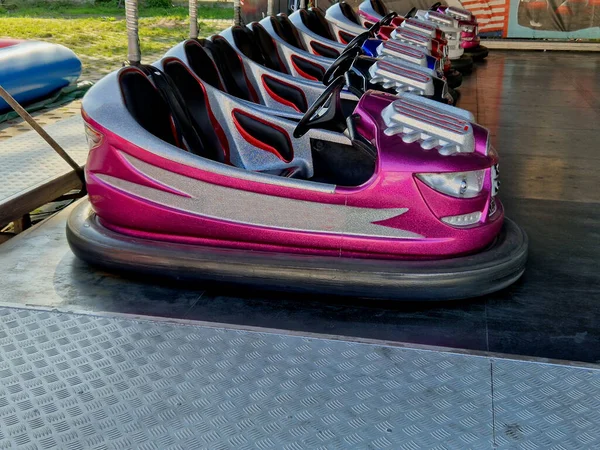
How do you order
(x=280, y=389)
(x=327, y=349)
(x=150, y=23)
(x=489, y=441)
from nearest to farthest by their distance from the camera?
(x=489, y=441) → (x=280, y=389) → (x=327, y=349) → (x=150, y=23)

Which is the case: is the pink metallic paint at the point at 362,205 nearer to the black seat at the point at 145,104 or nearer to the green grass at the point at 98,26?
the black seat at the point at 145,104

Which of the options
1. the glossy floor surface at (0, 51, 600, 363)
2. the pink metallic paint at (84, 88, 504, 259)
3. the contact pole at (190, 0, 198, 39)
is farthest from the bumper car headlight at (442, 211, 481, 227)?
the contact pole at (190, 0, 198, 39)

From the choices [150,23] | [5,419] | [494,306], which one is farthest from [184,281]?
[150,23]

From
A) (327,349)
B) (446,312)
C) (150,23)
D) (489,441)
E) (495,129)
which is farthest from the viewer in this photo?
(150,23)

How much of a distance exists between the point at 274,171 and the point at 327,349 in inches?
33.8

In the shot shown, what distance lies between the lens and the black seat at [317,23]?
4477 millimetres

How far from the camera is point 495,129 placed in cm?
412

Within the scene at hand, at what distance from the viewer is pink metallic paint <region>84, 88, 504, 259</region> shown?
6.22ft

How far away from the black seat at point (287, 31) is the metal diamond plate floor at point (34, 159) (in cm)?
115

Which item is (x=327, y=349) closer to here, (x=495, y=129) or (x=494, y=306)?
(x=494, y=306)

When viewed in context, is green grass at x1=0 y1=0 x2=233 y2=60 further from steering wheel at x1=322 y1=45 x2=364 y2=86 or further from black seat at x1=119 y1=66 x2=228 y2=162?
black seat at x1=119 y1=66 x2=228 y2=162

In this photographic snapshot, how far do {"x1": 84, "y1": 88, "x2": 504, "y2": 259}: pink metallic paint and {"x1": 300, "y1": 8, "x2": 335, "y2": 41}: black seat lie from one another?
2.55 m

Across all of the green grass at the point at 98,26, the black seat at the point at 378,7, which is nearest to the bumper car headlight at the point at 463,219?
the black seat at the point at 378,7

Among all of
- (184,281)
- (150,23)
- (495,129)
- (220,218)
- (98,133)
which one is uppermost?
(98,133)
